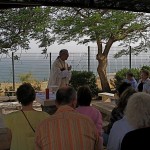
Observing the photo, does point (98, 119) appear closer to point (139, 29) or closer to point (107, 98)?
point (107, 98)

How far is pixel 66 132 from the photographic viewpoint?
2.78m

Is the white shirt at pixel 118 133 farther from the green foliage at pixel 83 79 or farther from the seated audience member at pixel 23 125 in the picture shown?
the green foliage at pixel 83 79

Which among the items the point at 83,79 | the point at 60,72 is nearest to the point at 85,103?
the point at 60,72

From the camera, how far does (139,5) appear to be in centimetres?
639

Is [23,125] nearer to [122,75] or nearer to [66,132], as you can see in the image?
[66,132]

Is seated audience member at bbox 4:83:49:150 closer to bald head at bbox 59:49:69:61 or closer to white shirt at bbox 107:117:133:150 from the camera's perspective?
white shirt at bbox 107:117:133:150

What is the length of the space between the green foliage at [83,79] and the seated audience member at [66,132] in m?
10.1

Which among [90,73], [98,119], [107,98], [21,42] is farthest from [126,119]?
[21,42]

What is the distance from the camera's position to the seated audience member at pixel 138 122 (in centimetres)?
249

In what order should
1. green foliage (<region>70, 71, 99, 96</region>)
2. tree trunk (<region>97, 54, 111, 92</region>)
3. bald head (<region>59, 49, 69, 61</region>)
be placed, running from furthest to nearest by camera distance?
tree trunk (<region>97, 54, 111, 92</region>)
green foliage (<region>70, 71, 99, 96</region>)
bald head (<region>59, 49, 69, 61</region>)

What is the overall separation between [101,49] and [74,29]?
5.00 feet

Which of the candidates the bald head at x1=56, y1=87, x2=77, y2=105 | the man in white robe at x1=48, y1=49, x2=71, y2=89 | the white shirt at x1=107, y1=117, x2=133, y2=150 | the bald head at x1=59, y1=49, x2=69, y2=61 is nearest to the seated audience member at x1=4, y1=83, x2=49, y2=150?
the bald head at x1=56, y1=87, x2=77, y2=105

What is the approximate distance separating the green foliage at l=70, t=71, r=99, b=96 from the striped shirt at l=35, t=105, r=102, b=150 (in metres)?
10.1

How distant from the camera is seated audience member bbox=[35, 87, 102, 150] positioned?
277 cm
